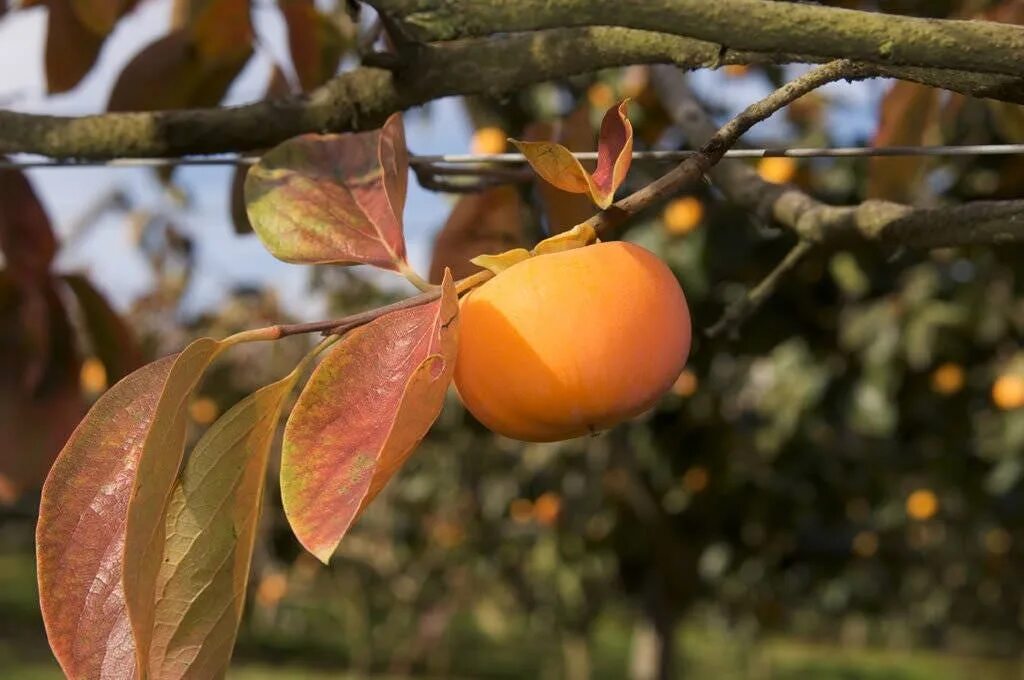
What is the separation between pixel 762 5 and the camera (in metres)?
0.52

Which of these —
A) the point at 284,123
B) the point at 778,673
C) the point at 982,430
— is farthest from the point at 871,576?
the point at 778,673

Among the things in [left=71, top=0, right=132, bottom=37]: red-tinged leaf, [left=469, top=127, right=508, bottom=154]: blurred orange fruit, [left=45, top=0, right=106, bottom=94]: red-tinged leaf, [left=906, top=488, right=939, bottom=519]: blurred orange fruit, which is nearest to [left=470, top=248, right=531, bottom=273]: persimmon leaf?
[left=71, top=0, right=132, bottom=37]: red-tinged leaf

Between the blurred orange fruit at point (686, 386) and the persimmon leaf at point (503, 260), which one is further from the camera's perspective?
the blurred orange fruit at point (686, 386)

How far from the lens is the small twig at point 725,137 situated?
542 millimetres

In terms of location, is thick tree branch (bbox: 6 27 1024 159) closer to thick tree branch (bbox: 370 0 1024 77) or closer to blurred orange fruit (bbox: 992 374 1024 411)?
thick tree branch (bbox: 370 0 1024 77)

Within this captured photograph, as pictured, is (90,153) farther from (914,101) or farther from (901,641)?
(901,641)

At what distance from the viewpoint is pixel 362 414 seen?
0.49 meters

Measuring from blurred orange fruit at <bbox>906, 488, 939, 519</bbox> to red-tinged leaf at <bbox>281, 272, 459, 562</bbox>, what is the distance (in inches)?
142

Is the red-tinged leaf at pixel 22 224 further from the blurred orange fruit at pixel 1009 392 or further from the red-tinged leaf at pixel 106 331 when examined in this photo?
the blurred orange fruit at pixel 1009 392

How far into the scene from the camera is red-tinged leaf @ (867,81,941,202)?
3.63 ft

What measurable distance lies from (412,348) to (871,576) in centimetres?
500

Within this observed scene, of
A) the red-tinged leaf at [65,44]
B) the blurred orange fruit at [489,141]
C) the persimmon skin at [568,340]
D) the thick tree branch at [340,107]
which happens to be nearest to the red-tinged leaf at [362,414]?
the persimmon skin at [568,340]

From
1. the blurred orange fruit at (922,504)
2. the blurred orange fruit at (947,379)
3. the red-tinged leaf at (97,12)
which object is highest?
the red-tinged leaf at (97,12)

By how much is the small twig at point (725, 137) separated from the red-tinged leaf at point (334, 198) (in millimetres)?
134
